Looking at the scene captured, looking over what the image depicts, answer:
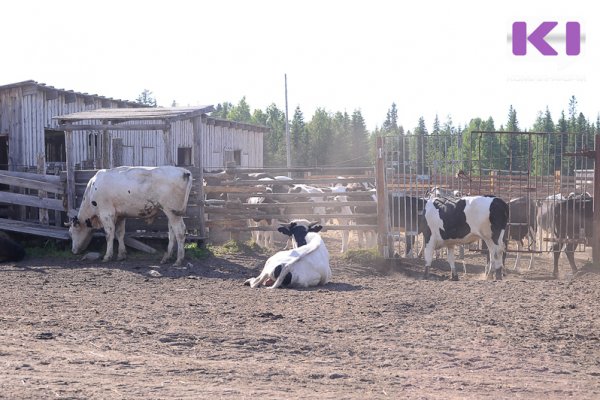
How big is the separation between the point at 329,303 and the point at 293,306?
1.85 ft

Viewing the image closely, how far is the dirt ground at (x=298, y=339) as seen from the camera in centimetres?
674

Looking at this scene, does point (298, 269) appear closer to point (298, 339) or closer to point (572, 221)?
point (298, 339)

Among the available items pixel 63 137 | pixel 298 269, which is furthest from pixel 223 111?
pixel 298 269

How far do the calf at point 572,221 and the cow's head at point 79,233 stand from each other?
9.86m

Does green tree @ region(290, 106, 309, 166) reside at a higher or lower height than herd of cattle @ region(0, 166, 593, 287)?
higher

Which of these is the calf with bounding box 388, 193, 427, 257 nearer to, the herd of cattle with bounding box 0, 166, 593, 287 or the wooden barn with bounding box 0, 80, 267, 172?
the herd of cattle with bounding box 0, 166, 593, 287

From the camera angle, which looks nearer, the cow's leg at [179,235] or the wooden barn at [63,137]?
the cow's leg at [179,235]

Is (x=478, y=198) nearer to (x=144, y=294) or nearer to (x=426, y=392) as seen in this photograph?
(x=144, y=294)

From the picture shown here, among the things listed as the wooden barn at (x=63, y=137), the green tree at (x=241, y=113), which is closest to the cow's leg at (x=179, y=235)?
the wooden barn at (x=63, y=137)

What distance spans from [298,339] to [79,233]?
10.2 meters

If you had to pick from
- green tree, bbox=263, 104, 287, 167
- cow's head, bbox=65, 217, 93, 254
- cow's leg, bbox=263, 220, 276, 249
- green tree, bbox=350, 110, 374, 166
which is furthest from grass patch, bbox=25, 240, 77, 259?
green tree, bbox=350, 110, 374, 166

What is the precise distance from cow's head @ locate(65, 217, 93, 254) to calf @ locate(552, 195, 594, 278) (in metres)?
9.86

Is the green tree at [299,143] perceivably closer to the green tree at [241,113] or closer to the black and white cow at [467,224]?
the green tree at [241,113]

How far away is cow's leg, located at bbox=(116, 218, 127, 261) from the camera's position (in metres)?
17.2
